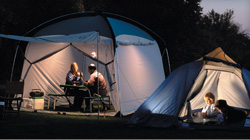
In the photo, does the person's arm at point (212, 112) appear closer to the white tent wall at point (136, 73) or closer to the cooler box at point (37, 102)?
the white tent wall at point (136, 73)

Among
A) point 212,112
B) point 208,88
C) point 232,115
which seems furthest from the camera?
point 208,88

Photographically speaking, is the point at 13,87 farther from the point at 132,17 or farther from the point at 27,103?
the point at 132,17

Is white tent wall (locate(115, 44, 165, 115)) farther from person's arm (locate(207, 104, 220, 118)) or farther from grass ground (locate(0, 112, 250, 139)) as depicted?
grass ground (locate(0, 112, 250, 139))

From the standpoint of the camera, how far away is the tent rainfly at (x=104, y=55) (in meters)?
10.7

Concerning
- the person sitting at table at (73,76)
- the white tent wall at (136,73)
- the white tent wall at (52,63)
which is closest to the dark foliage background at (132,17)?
the white tent wall at (52,63)

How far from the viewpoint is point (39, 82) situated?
1296cm

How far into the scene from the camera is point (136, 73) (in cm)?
1148

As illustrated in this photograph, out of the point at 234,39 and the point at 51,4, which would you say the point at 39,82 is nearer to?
the point at 51,4

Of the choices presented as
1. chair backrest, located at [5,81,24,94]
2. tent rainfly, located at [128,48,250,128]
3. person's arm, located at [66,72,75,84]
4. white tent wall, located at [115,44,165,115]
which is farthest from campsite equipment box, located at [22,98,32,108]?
tent rainfly, located at [128,48,250,128]

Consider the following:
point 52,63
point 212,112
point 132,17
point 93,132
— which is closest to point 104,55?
point 52,63

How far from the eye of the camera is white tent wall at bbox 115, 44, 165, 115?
1078cm

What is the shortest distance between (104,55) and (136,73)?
127 cm

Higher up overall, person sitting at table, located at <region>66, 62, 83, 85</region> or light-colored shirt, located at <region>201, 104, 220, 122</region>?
person sitting at table, located at <region>66, 62, 83, 85</region>

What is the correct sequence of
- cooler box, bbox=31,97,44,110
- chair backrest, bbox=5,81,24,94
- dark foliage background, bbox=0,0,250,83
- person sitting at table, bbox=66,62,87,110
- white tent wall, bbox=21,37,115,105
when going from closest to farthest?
chair backrest, bbox=5,81,24,94, person sitting at table, bbox=66,62,87,110, cooler box, bbox=31,97,44,110, white tent wall, bbox=21,37,115,105, dark foliage background, bbox=0,0,250,83
